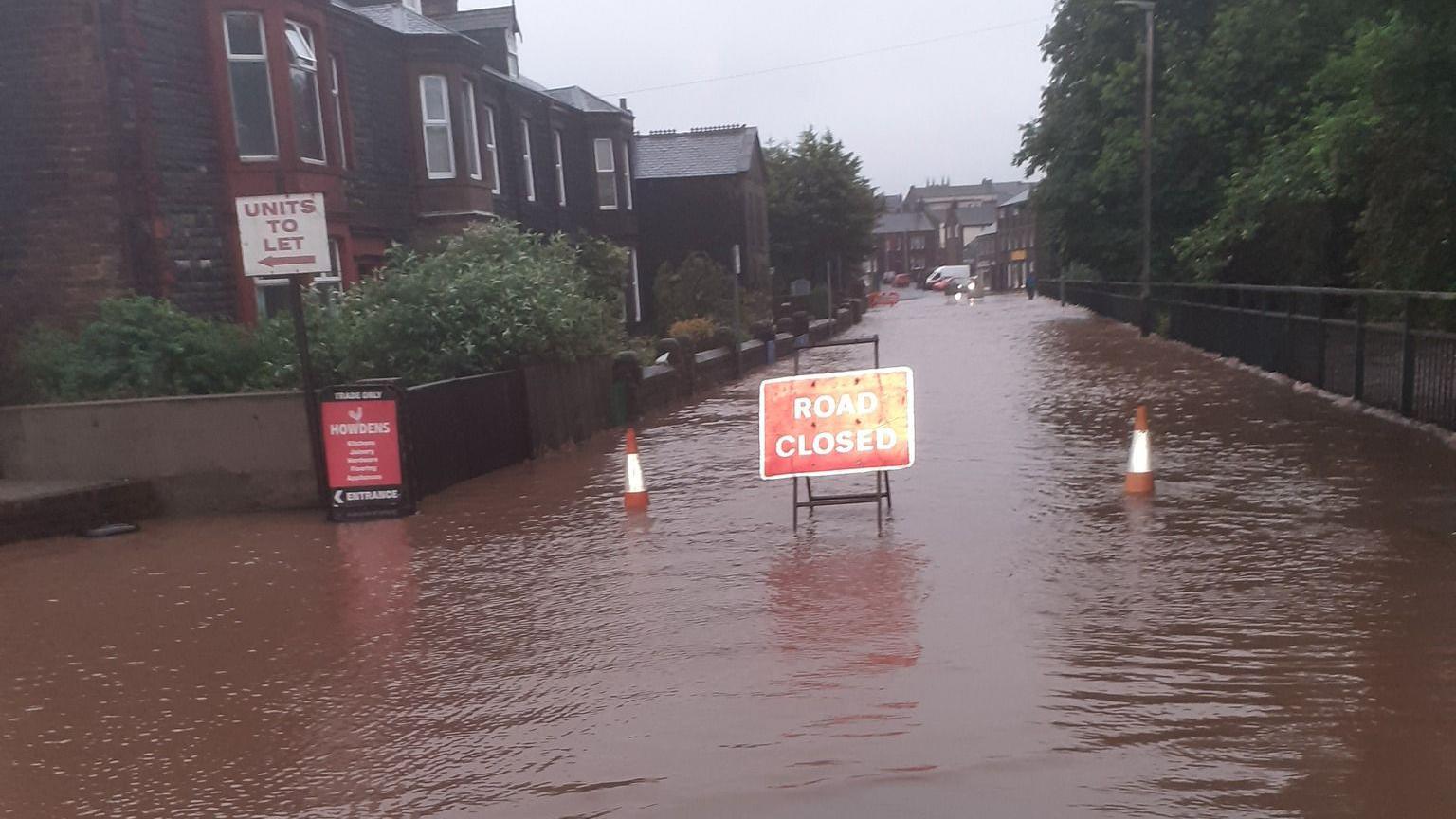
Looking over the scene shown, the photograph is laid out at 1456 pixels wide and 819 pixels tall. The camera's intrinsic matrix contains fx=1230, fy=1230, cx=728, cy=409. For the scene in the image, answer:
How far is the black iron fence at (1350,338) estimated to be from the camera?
12484mm

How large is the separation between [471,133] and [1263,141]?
1656cm

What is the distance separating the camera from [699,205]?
49.1m

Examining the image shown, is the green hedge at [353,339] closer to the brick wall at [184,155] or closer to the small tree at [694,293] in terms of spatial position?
the brick wall at [184,155]

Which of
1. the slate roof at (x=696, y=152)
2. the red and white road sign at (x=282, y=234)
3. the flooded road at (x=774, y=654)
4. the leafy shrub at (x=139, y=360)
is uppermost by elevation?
the slate roof at (x=696, y=152)

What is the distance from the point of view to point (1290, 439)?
12.5 metres

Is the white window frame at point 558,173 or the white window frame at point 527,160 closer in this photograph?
→ the white window frame at point 527,160

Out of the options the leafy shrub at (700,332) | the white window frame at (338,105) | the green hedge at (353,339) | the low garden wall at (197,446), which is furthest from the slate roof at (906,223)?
the low garden wall at (197,446)

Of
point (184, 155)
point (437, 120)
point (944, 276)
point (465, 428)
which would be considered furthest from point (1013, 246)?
point (465, 428)

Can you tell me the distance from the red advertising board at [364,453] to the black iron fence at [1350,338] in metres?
9.69

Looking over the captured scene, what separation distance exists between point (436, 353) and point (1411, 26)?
1128 centimetres

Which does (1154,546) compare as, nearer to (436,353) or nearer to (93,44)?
(436,353)

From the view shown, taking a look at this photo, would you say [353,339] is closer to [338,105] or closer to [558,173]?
[338,105]

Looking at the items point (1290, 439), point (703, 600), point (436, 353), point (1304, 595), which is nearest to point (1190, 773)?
point (1304, 595)

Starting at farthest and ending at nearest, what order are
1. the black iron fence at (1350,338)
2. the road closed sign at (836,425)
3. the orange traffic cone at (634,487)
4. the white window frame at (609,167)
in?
the white window frame at (609,167) < the black iron fence at (1350,338) < the orange traffic cone at (634,487) < the road closed sign at (836,425)
